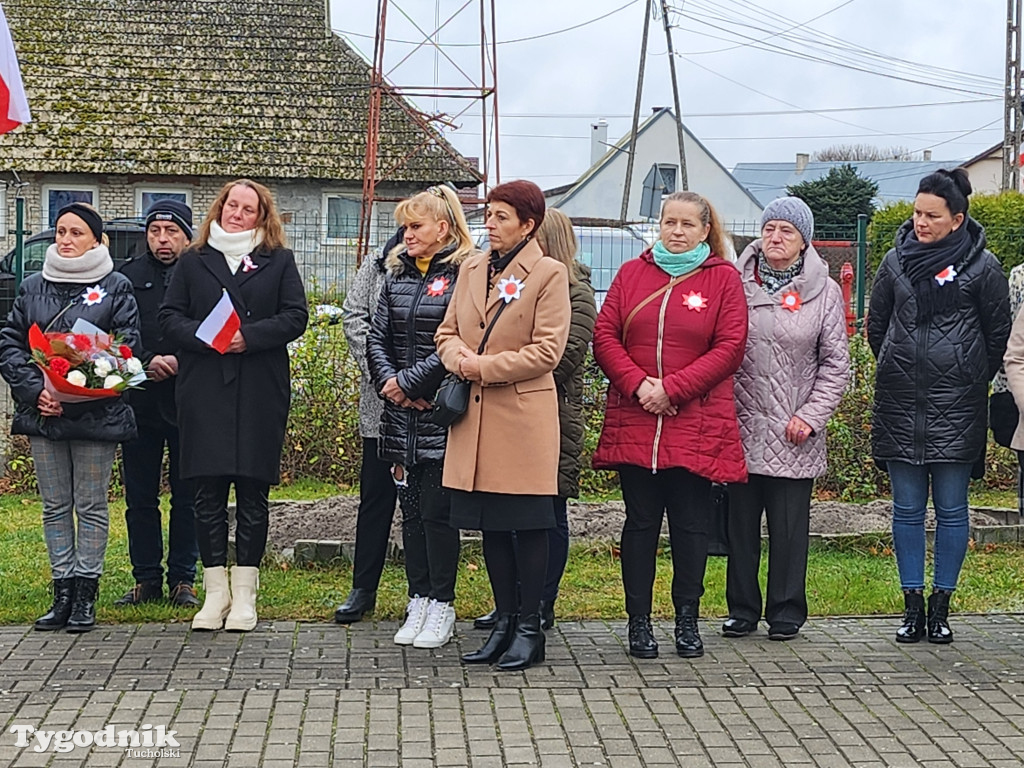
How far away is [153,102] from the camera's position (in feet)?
96.0

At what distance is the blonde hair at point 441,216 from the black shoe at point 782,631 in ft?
7.30

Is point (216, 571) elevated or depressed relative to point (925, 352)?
depressed

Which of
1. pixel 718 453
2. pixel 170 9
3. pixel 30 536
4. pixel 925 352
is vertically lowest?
pixel 30 536

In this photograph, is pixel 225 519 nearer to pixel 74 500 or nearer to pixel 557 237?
pixel 74 500

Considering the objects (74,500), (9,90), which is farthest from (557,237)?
(9,90)

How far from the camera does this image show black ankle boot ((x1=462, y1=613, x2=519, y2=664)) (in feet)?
19.4

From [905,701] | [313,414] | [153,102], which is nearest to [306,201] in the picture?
[153,102]

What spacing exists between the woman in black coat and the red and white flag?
3 cm

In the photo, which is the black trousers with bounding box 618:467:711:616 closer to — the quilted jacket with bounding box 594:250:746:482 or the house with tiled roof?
the quilted jacket with bounding box 594:250:746:482

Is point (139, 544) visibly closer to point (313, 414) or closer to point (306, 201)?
point (313, 414)

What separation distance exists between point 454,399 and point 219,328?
122cm

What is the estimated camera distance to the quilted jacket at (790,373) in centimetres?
629

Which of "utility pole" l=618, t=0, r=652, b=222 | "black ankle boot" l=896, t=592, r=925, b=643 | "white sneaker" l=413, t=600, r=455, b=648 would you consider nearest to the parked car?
"white sneaker" l=413, t=600, r=455, b=648

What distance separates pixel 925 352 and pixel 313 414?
525 cm
